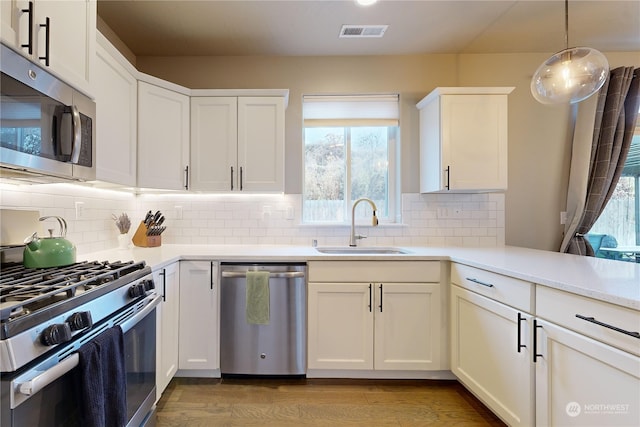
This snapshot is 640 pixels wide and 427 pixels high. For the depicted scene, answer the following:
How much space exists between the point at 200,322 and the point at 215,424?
0.64m

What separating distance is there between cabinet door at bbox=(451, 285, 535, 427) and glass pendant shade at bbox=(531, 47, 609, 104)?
139cm

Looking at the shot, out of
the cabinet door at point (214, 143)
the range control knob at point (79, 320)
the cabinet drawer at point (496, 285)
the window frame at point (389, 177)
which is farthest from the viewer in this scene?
the window frame at point (389, 177)

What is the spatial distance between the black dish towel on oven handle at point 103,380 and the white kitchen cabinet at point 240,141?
155cm

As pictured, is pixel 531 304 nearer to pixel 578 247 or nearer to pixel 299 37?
pixel 578 247

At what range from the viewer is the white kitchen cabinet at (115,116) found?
1.80 m

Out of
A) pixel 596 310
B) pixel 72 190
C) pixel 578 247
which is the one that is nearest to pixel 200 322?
pixel 72 190

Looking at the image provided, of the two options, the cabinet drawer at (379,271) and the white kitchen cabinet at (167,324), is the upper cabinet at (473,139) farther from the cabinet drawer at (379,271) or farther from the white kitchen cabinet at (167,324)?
the white kitchen cabinet at (167,324)

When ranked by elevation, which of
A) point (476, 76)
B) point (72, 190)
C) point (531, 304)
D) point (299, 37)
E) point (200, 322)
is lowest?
point (200, 322)

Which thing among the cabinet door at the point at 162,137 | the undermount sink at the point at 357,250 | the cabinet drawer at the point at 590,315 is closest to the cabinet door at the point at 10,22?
the cabinet door at the point at 162,137

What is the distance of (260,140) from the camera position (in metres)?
2.55

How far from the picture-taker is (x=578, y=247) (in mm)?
2641

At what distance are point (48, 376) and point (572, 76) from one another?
284 centimetres

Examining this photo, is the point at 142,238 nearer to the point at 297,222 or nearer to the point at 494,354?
the point at 297,222

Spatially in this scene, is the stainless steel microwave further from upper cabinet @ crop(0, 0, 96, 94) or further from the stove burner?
the stove burner
